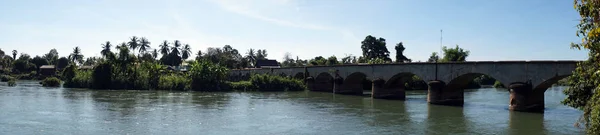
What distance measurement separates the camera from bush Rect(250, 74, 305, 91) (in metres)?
59.8

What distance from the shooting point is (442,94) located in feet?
121

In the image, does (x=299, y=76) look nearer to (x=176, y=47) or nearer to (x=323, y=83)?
(x=323, y=83)

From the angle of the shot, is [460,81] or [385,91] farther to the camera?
[385,91]

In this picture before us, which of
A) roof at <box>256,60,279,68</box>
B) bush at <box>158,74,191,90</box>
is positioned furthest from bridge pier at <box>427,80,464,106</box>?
roof at <box>256,60,279,68</box>

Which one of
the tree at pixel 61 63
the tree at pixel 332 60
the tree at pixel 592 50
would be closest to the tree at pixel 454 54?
the tree at pixel 332 60

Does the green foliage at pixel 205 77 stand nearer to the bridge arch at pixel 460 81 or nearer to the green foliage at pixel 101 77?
the green foliage at pixel 101 77

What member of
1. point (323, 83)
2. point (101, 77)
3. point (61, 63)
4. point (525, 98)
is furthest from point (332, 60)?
point (61, 63)

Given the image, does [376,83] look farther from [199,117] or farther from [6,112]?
[6,112]

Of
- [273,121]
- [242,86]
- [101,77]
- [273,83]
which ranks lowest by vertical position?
[273,121]

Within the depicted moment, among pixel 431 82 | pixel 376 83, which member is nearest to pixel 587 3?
pixel 431 82

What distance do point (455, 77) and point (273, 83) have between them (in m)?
29.5

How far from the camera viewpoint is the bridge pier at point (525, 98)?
29781 millimetres

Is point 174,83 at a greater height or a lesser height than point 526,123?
greater

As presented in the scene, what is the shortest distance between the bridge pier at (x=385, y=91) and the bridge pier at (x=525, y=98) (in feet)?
47.2
